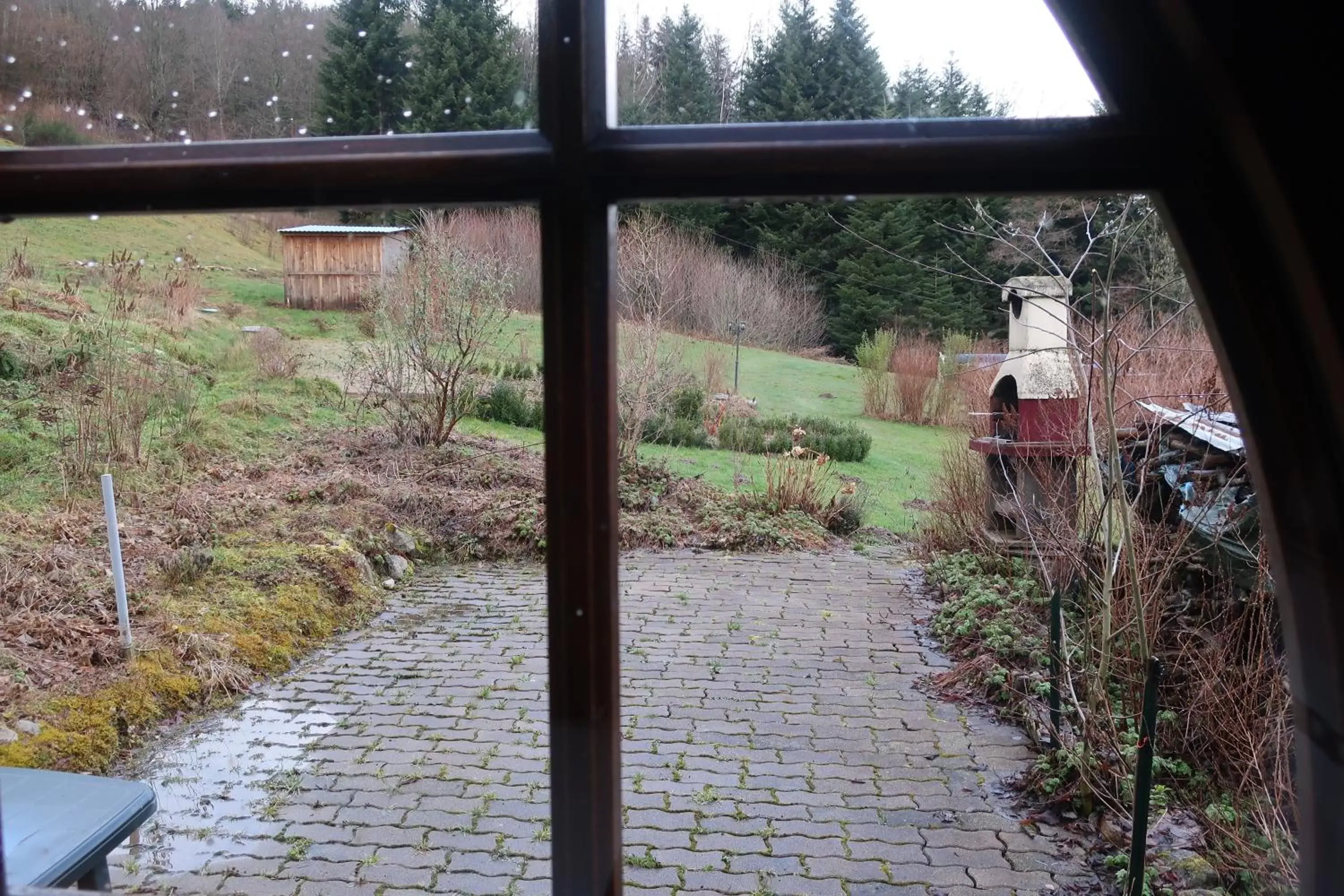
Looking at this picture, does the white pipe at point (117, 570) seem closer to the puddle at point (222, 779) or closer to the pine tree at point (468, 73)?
the puddle at point (222, 779)

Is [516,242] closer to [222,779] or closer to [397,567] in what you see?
[222,779]

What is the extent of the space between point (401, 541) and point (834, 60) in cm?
485

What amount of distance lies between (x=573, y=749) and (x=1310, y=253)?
1.49ft

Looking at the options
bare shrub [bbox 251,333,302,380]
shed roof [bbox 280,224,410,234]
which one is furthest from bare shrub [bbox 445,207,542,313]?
bare shrub [bbox 251,333,302,380]

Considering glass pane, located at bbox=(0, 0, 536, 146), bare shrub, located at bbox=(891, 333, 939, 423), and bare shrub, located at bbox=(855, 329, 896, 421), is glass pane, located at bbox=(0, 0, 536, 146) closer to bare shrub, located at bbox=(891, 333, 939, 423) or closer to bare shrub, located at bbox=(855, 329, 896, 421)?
bare shrub, located at bbox=(855, 329, 896, 421)

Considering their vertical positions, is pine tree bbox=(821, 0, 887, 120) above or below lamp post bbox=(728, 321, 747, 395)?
above

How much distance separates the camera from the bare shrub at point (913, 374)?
273cm

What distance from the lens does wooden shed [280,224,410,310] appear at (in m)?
1.60

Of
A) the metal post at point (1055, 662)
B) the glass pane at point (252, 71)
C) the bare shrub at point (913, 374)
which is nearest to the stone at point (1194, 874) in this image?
the metal post at point (1055, 662)

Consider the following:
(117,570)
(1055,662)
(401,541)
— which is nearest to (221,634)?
(117,570)

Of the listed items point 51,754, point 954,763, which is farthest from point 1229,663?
point 51,754

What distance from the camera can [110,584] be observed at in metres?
3.74

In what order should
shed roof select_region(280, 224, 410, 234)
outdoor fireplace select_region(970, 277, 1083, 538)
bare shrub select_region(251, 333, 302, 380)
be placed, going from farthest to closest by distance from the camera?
1. bare shrub select_region(251, 333, 302, 380)
2. outdoor fireplace select_region(970, 277, 1083, 538)
3. shed roof select_region(280, 224, 410, 234)

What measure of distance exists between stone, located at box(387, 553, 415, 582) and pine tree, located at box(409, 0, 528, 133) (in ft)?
14.7
